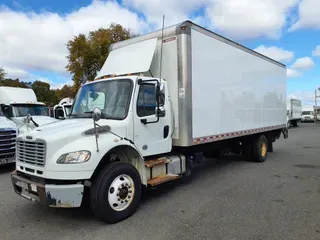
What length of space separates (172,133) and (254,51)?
4747 mm

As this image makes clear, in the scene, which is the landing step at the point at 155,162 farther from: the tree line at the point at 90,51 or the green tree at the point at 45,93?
the green tree at the point at 45,93

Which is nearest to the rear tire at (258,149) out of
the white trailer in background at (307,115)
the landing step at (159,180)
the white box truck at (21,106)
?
the landing step at (159,180)

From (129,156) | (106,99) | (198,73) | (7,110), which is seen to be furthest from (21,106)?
(198,73)

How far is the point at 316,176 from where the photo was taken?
25.1 ft

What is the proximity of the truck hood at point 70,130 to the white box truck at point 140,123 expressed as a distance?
0.02 meters

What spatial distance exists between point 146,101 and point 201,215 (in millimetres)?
2290

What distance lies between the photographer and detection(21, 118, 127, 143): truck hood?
14.1 feet

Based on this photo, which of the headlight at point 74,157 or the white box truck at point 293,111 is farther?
the white box truck at point 293,111

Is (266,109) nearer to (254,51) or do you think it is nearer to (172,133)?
(254,51)

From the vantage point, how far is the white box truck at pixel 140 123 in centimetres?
426

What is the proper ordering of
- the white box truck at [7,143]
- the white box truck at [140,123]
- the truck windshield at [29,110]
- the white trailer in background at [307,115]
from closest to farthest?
1. the white box truck at [140,123]
2. the white box truck at [7,143]
3. the truck windshield at [29,110]
4. the white trailer in background at [307,115]

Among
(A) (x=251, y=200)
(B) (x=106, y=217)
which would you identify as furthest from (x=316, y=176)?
(B) (x=106, y=217)

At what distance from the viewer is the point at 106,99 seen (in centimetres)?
534

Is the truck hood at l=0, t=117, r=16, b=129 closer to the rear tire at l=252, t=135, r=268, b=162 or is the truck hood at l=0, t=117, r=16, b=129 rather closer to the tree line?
the rear tire at l=252, t=135, r=268, b=162
